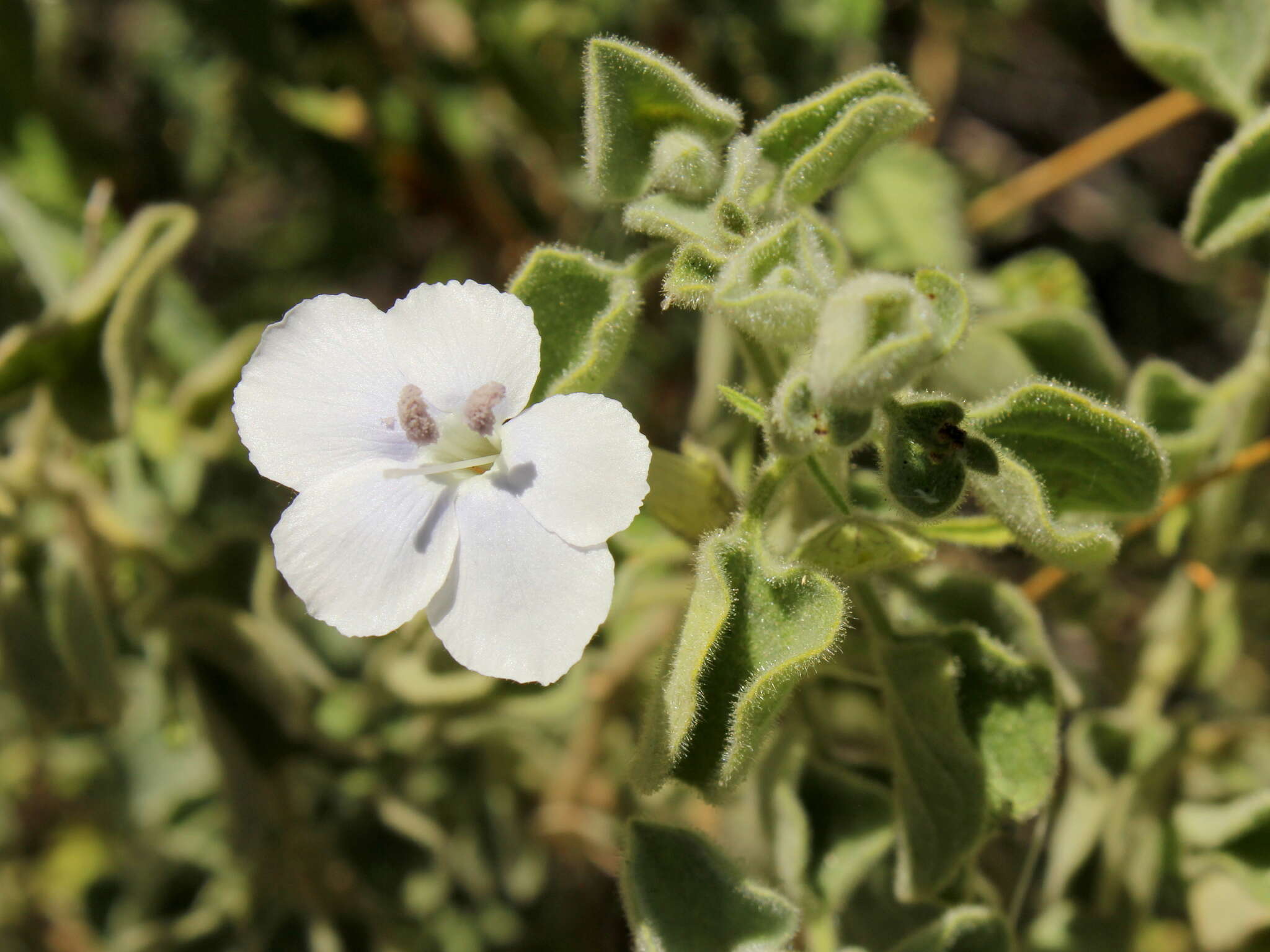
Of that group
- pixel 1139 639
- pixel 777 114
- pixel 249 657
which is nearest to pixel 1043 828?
pixel 1139 639

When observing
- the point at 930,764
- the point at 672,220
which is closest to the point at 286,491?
the point at 672,220

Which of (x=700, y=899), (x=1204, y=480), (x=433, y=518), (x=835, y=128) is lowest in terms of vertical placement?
(x=700, y=899)

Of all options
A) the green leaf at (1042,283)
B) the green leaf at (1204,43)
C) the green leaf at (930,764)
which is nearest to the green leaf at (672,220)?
the green leaf at (930,764)

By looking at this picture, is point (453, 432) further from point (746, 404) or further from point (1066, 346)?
point (1066, 346)

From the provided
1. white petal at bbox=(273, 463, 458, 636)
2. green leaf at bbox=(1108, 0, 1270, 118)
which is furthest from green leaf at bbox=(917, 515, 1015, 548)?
green leaf at bbox=(1108, 0, 1270, 118)

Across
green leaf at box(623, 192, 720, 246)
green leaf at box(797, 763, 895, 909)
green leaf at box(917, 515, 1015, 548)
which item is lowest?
green leaf at box(797, 763, 895, 909)

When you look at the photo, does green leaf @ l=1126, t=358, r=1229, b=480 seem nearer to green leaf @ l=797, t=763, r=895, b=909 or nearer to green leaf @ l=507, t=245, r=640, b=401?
green leaf @ l=797, t=763, r=895, b=909
